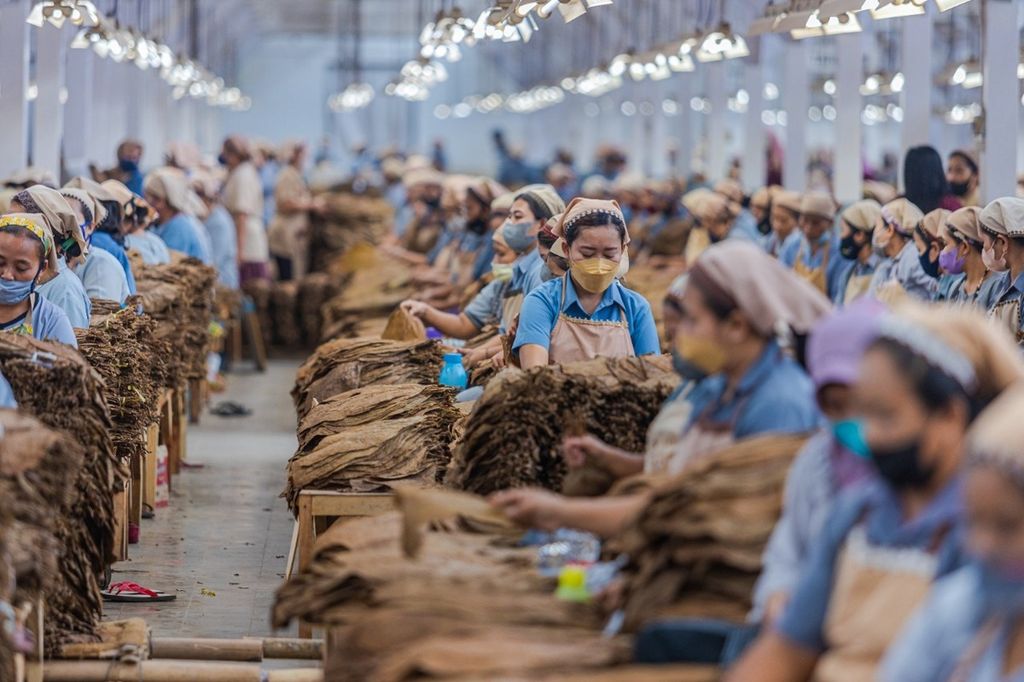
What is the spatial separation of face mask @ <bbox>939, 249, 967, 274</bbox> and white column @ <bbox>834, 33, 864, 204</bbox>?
17.3 feet

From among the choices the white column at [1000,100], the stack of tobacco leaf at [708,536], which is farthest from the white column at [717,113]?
the stack of tobacco leaf at [708,536]

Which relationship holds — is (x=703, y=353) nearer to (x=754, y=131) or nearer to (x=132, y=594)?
(x=132, y=594)

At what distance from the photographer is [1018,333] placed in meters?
8.73

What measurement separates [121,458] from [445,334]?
9.64 feet

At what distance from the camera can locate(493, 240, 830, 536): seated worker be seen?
14.2 feet

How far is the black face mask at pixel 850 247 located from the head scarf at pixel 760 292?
820cm

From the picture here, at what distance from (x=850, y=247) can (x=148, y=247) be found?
486 cm

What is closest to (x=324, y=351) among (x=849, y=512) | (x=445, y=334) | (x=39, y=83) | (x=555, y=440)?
(x=445, y=334)

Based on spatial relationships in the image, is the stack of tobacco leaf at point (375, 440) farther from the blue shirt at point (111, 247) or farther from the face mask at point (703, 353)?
the blue shirt at point (111, 247)

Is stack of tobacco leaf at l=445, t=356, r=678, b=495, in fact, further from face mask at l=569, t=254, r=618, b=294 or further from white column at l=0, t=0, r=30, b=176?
white column at l=0, t=0, r=30, b=176

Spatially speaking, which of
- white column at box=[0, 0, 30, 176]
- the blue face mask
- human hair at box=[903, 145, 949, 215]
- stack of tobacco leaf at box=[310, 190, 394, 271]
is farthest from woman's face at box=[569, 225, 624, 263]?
stack of tobacco leaf at box=[310, 190, 394, 271]

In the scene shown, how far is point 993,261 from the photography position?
910 centimetres

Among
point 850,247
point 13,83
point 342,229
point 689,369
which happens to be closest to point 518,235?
point 850,247

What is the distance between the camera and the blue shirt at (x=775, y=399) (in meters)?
4.38
